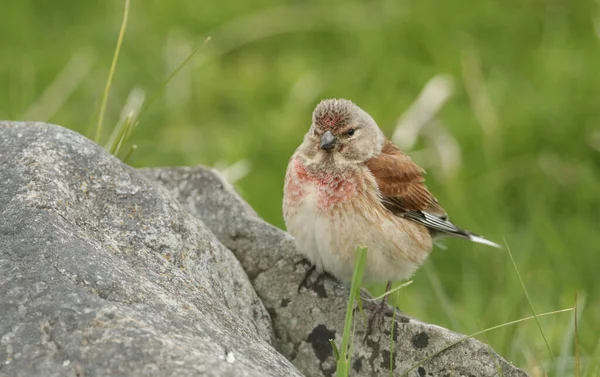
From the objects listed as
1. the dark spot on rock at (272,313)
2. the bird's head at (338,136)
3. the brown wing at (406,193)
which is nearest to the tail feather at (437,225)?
the brown wing at (406,193)

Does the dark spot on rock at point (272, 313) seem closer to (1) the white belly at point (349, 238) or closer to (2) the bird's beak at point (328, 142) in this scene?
(1) the white belly at point (349, 238)

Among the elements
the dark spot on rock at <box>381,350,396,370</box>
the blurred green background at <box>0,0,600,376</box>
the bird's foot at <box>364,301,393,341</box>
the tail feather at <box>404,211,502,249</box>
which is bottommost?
the dark spot on rock at <box>381,350,396,370</box>

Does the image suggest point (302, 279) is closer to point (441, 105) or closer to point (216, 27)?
point (441, 105)

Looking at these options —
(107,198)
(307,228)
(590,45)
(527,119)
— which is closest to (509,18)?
(590,45)

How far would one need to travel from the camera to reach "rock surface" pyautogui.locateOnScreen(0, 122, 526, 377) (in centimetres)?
269

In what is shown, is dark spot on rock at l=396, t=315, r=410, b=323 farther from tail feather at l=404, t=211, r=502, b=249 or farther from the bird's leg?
tail feather at l=404, t=211, r=502, b=249

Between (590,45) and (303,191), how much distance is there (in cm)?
463

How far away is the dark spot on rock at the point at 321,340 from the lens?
386cm

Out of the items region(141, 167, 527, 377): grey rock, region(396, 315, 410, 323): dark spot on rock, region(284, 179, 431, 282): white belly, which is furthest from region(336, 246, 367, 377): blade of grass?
region(284, 179, 431, 282): white belly

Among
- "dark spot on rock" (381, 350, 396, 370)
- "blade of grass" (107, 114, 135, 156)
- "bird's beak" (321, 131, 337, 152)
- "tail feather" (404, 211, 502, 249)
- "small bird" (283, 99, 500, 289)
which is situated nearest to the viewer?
"dark spot on rock" (381, 350, 396, 370)

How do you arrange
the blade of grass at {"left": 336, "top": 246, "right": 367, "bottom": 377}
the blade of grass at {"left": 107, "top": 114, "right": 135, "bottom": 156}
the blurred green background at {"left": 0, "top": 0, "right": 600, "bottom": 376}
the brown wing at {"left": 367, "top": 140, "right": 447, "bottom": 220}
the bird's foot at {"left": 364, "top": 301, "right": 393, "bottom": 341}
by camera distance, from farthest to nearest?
the blurred green background at {"left": 0, "top": 0, "right": 600, "bottom": 376} → the brown wing at {"left": 367, "top": 140, "right": 447, "bottom": 220} → the blade of grass at {"left": 107, "top": 114, "right": 135, "bottom": 156} → the bird's foot at {"left": 364, "top": 301, "right": 393, "bottom": 341} → the blade of grass at {"left": 336, "top": 246, "right": 367, "bottom": 377}

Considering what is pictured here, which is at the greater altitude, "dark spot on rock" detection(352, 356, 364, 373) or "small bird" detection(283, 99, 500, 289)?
"small bird" detection(283, 99, 500, 289)

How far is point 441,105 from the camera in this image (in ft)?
23.4

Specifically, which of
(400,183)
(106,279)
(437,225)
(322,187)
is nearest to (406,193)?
(400,183)
